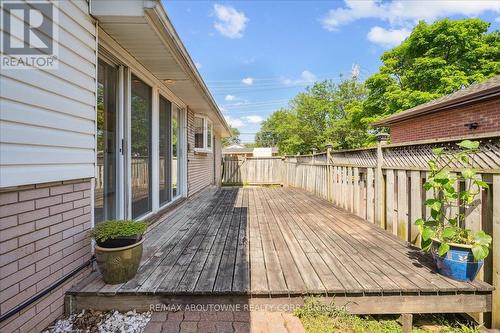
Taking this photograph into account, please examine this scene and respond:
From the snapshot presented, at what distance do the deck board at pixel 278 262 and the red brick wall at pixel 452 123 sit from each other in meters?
4.78

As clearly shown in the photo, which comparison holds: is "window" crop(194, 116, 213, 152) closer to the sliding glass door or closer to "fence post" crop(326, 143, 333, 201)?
the sliding glass door

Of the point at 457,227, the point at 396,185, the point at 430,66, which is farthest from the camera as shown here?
the point at 430,66

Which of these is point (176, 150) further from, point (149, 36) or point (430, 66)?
point (430, 66)

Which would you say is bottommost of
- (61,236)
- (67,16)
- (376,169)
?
(61,236)

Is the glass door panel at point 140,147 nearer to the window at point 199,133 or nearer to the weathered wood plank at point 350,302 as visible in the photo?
the weathered wood plank at point 350,302

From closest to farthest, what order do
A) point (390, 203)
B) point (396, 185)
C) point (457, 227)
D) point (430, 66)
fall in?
point (457, 227) < point (396, 185) < point (390, 203) < point (430, 66)

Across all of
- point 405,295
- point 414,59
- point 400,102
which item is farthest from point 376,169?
point 414,59

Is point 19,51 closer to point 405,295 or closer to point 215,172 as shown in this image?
point 405,295

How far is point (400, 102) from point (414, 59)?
2619 mm

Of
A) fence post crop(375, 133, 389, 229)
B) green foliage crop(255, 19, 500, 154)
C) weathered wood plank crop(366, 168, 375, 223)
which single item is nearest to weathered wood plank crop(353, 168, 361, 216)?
weathered wood plank crop(366, 168, 375, 223)

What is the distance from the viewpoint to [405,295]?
2.06 meters

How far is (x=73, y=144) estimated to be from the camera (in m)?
2.08

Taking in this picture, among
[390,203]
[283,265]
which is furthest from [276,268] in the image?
[390,203]

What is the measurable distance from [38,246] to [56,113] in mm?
943
